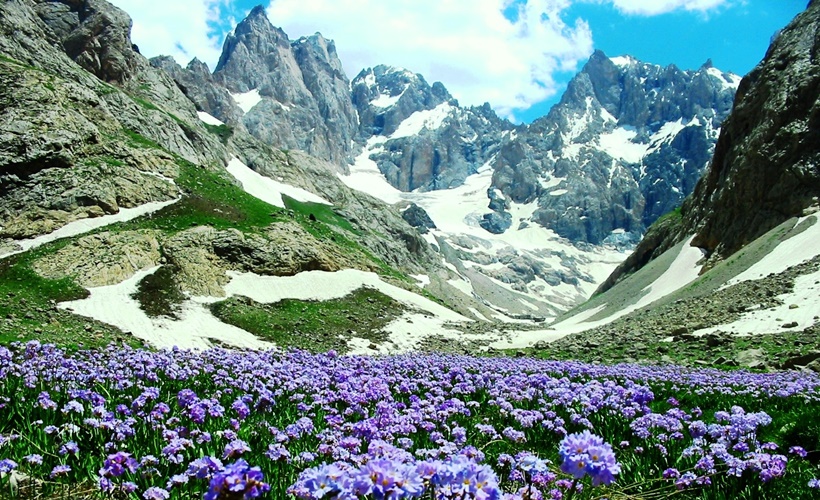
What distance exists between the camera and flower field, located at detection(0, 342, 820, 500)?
12.1ft

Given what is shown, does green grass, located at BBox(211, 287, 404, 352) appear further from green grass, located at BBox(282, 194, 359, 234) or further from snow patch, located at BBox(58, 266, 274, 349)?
green grass, located at BBox(282, 194, 359, 234)

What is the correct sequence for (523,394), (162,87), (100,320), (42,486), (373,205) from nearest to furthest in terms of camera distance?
(42,486)
(523,394)
(100,320)
(162,87)
(373,205)

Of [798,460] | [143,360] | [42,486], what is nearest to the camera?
[42,486]

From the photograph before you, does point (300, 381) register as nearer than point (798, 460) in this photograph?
No

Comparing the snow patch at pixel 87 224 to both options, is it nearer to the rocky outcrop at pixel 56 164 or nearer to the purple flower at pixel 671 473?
the rocky outcrop at pixel 56 164

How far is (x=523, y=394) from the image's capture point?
10.2 metres

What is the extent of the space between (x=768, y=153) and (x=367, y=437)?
8332 cm

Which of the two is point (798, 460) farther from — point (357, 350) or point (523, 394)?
point (357, 350)

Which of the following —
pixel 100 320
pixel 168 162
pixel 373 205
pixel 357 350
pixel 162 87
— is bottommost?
pixel 357 350

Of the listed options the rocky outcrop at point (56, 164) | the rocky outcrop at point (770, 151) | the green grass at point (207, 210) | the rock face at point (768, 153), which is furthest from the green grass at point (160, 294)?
the rocky outcrop at point (770, 151)

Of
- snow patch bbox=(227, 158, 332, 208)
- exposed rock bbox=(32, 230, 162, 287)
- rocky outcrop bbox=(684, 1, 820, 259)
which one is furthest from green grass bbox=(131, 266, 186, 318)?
rocky outcrop bbox=(684, 1, 820, 259)

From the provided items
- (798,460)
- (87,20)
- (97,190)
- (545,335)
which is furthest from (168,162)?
(798,460)

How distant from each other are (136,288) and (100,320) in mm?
8568

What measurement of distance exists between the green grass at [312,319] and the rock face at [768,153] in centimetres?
5076
